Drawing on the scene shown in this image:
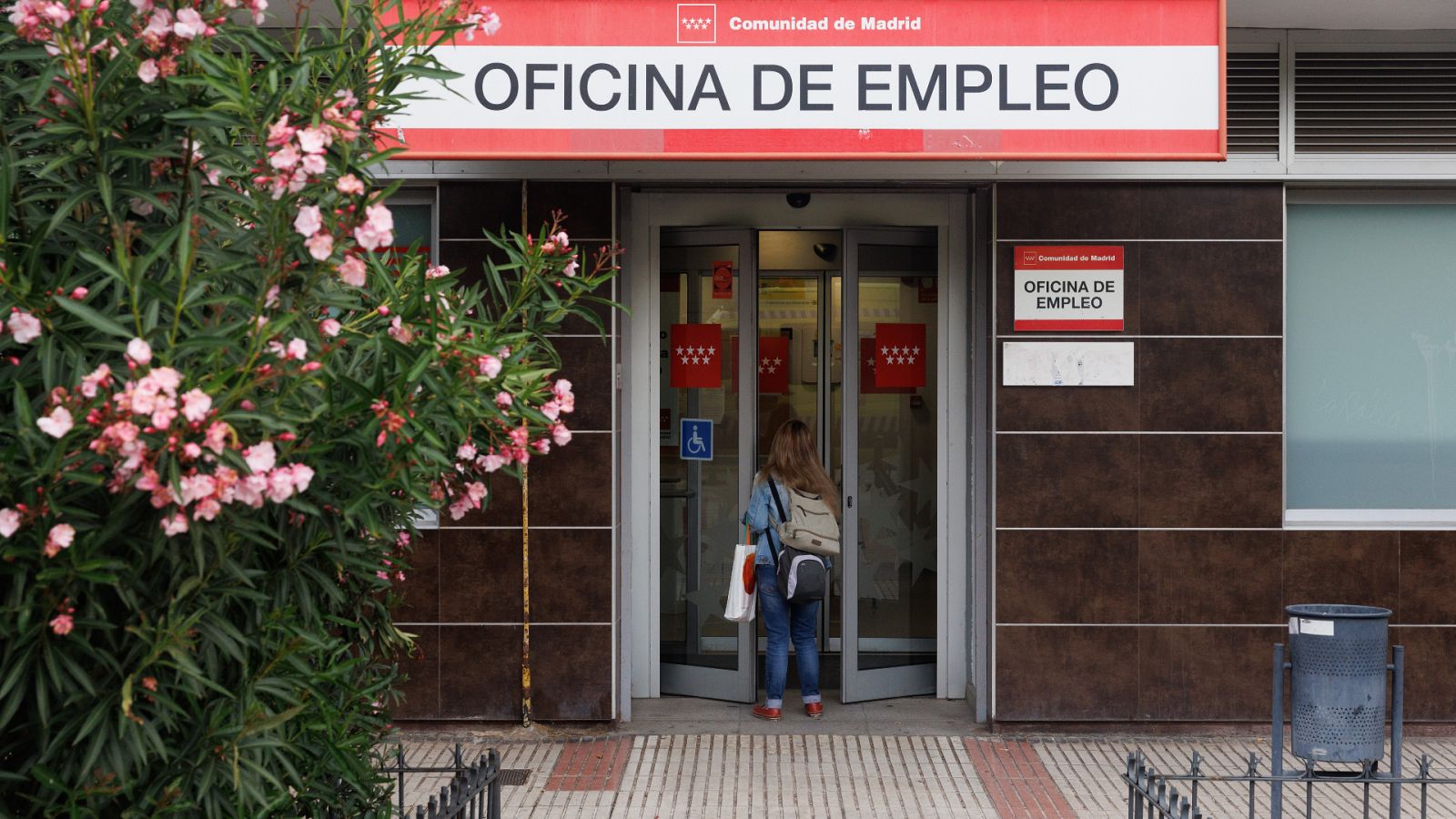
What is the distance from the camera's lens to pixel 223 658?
9.32 feet

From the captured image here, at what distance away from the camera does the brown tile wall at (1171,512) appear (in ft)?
24.5

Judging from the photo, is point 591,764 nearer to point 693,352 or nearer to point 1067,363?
point 693,352

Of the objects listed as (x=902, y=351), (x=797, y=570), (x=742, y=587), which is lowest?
(x=742, y=587)

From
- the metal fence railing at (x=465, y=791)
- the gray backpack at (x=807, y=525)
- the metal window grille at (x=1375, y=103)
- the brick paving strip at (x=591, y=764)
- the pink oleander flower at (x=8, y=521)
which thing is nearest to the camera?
the pink oleander flower at (x=8, y=521)

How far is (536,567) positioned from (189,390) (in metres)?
5.37

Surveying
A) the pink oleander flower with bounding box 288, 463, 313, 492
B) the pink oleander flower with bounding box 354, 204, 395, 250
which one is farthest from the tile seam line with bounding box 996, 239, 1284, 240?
the pink oleander flower with bounding box 288, 463, 313, 492

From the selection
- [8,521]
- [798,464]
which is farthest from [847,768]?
[8,521]

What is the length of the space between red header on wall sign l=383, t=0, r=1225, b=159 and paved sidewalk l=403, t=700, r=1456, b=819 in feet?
10.2

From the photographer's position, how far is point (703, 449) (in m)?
8.23

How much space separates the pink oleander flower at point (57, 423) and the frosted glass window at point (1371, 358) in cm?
697

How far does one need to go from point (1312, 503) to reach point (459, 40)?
17.6 ft

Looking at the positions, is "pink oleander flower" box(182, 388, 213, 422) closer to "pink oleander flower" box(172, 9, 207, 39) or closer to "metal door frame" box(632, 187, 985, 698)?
"pink oleander flower" box(172, 9, 207, 39)

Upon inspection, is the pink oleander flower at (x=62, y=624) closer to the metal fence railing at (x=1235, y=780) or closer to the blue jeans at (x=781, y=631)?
the metal fence railing at (x=1235, y=780)

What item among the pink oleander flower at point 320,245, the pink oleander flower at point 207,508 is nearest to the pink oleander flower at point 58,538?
the pink oleander flower at point 207,508
